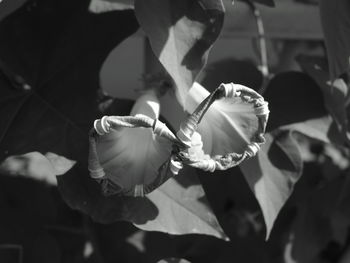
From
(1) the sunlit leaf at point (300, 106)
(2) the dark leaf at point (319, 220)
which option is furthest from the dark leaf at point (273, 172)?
(2) the dark leaf at point (319, 220)

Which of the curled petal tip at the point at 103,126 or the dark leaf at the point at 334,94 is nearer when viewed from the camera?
the curled petal tip at the point at 103,126

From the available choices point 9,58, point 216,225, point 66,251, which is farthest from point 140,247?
point 9,58

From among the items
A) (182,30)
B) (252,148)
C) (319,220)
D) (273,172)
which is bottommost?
(319,220)

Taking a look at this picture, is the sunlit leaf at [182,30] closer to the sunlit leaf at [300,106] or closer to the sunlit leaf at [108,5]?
the sunlit leaf at [108,5]

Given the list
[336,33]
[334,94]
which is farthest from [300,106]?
[336,33]

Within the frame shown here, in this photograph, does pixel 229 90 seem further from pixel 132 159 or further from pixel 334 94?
pixel 334 94

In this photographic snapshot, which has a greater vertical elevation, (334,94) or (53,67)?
(53,67)
